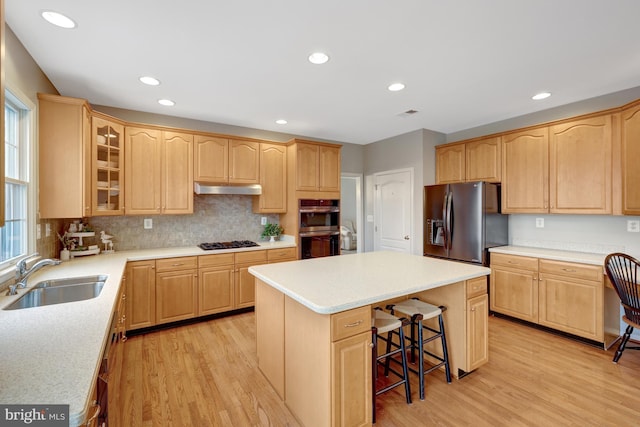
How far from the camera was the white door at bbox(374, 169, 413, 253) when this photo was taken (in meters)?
4.68

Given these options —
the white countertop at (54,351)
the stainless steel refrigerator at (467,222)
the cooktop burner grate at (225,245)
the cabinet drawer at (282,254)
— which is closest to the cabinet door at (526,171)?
the stainless steel refrigerator at (467,222)

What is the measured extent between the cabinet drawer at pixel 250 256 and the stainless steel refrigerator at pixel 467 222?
2361 mm

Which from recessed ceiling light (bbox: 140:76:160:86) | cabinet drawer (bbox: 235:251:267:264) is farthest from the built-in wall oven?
recessed ceiling light (bbox: 140:76:160:86)

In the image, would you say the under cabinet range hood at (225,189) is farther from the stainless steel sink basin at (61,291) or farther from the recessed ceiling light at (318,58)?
the recessed ceiling light at (318,58)

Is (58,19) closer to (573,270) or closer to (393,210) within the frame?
(393,210)

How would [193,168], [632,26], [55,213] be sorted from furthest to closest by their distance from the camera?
[193,168] → [55,213] → [632,26]

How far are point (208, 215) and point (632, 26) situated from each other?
14.3ft

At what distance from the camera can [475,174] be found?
13.2ft

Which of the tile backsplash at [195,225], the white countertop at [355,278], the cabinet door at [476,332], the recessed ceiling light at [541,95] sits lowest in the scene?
the cabinet door at [476,332]

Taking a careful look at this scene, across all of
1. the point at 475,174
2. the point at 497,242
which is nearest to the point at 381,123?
the point at 475,174

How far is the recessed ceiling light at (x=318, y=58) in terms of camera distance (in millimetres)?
2270

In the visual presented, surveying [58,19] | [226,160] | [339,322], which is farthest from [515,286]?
[58,19]

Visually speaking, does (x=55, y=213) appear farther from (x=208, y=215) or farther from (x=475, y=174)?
(x=475, y=174)

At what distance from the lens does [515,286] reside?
3443 mm
